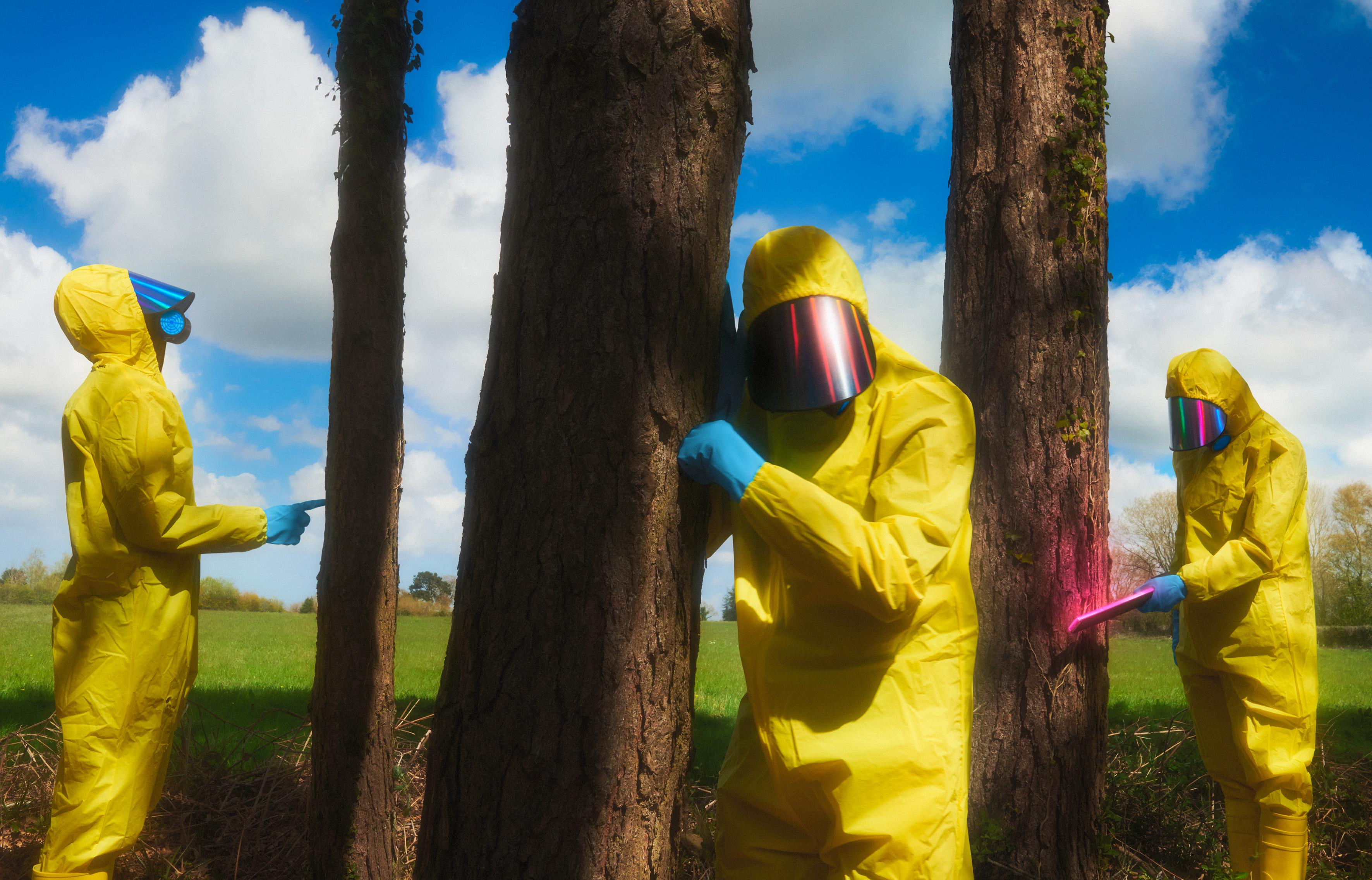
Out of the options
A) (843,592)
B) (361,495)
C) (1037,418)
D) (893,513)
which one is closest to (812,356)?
(893,513)

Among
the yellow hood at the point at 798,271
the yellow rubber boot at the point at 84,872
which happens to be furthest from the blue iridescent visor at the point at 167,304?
the yellow hood at the point at 798,271

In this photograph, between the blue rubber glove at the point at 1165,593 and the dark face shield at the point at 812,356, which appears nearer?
the dark face shield at the point at 812,356

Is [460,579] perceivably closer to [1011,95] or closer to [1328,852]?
[1011,95]

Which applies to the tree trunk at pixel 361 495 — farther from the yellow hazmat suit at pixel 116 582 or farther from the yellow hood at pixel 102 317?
the yellow hood at pixel 102 317

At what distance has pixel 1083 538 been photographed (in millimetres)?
3648

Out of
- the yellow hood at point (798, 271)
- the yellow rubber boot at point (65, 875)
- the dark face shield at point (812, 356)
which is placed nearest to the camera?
the dark face shield at point (812, 356)

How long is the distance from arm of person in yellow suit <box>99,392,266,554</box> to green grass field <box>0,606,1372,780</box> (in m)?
2.05

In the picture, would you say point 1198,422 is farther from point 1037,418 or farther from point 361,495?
point 361,495

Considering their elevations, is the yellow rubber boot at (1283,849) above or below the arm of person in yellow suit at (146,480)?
below

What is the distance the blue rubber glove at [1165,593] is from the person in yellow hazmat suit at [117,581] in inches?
160

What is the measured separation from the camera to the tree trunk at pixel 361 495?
357 centimetres

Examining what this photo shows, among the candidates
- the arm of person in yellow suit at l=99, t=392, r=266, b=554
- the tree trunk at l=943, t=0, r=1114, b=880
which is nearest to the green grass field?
the arm of person in yellow suit at l=99, t=392, r=266, b=554

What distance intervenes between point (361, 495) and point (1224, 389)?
4.22 m

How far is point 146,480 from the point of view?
10.7 feet
